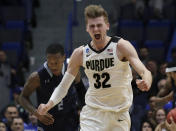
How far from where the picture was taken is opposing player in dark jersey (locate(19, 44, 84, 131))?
748cm

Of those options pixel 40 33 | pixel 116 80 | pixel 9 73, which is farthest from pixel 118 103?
pixel 40 33

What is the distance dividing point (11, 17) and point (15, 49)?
96cm

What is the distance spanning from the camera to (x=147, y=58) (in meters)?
13.3

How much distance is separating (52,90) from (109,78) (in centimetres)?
165

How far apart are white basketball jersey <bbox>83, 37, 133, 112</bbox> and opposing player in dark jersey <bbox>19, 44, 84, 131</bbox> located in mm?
1317

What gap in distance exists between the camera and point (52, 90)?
761cm

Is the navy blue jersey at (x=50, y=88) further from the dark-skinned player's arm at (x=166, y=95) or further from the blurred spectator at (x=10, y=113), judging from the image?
the blurred spectator at (x=10, y=113)

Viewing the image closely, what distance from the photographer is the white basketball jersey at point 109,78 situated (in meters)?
6.14

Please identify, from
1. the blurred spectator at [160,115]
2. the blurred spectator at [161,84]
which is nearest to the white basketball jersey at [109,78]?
the blurred spectator at [160,115]

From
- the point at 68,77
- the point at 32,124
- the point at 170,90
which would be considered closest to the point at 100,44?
the point at 68,77

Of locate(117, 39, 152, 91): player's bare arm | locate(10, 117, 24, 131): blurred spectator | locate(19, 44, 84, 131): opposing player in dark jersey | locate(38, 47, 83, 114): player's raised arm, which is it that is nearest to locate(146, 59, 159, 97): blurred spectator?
locate(10, 117, 24, 131): blurred spectator

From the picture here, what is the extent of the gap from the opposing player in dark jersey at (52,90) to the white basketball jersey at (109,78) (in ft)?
4.32

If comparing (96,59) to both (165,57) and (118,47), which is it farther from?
(165,57)

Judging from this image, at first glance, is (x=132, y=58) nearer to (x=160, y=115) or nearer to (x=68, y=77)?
(x=68, y=77)
